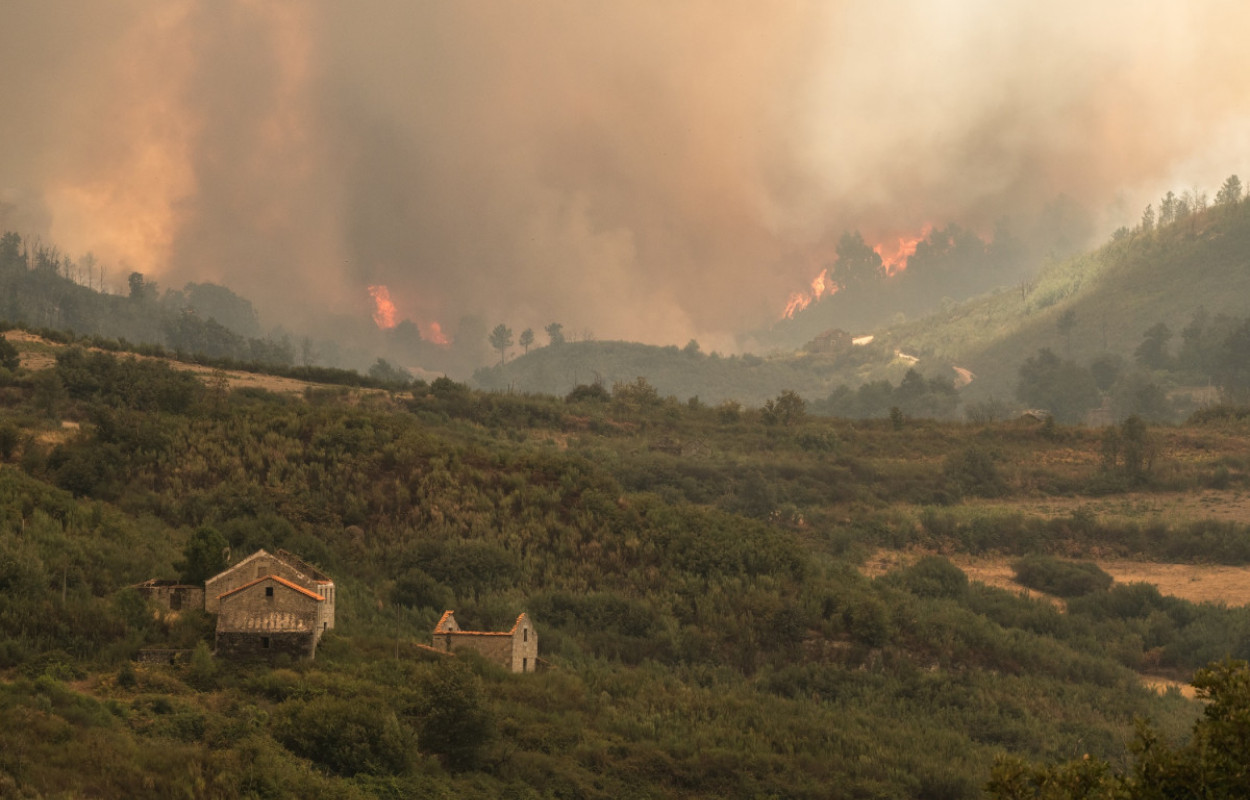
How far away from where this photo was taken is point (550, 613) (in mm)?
42688

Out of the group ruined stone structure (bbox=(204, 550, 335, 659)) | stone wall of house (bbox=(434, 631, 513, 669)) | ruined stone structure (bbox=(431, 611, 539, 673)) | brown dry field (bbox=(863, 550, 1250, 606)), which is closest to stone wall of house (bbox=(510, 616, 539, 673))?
ruined stone structure (bbox=(431, 611, 539, 673))

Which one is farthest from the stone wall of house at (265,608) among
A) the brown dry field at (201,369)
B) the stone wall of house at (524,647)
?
the brown dry field at (201,369)

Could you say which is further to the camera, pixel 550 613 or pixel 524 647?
pixel 550 613

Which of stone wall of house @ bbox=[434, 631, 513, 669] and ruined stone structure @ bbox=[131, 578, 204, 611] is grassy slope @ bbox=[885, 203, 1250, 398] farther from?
ruined stone structure @ bbox=[131, 578, 204, 611]

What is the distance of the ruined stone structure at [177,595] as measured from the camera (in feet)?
110

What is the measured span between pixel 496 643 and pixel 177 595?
9.50 meters

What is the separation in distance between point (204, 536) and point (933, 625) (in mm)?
27119

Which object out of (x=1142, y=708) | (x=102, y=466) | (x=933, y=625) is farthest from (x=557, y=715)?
(x=102, y=466)

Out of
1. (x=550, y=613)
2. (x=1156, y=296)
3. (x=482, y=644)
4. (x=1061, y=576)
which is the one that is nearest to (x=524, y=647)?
(x=482, y=644)

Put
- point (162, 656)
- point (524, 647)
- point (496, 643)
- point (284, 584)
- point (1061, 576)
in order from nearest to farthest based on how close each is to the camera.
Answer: point (162, 656) → point (284, 584) → point (496, 643) → point (524, 647) → point (1061, 576)

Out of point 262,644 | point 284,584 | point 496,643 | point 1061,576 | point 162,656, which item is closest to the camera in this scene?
point 162,656

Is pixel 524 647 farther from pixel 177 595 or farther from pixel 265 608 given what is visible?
pixel 177 595

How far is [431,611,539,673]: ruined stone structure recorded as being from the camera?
35438 millimetres

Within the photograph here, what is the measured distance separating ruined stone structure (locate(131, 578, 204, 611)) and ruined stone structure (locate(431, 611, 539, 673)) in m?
7.12
